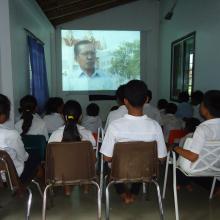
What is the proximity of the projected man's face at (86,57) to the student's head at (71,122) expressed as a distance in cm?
593

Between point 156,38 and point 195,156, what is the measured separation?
6.67 meters

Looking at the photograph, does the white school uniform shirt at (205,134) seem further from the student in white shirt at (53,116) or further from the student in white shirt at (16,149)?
the student in white shirt at (53,116)

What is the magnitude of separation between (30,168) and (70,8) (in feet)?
16.7

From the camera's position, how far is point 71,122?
2.29m

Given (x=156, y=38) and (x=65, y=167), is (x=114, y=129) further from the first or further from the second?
(x=156, y=38)

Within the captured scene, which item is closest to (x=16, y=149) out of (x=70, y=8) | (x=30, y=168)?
(x=30, y=168)

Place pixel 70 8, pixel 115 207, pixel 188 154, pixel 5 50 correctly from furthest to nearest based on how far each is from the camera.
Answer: pixel 70 8, pixel 5 50, pixel 115 207, pixel 188 154

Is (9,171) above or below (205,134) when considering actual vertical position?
below

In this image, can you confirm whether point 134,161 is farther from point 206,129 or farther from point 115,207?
point 115,207

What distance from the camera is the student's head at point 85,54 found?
8.16 m

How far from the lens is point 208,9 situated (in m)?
4.96

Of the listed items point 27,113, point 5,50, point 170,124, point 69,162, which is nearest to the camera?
point 69,162

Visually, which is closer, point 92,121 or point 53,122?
point 53,122

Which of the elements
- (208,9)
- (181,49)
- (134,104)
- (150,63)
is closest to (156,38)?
(150,63)
